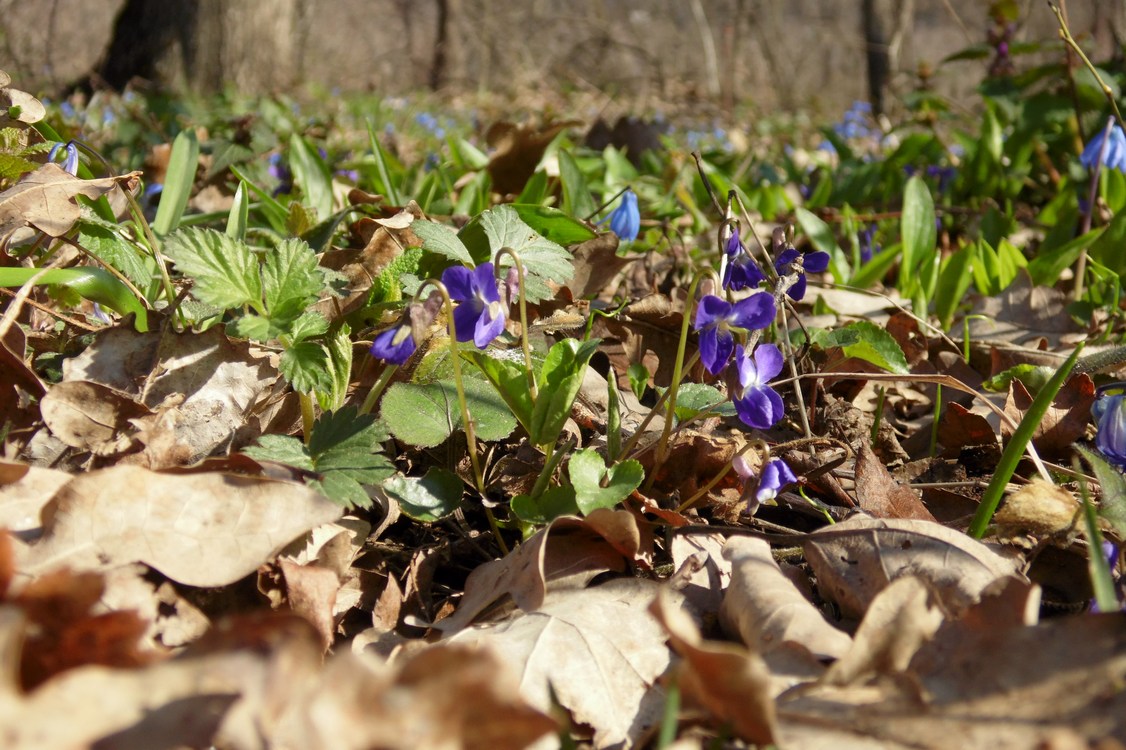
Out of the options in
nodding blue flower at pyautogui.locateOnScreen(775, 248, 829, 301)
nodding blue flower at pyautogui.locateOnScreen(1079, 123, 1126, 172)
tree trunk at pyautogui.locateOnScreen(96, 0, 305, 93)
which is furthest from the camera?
tree trunk at pyautogui.locateOnScreen(96, 0, 305, 93)

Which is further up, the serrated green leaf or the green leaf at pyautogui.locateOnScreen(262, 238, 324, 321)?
the green leaf at pyautogui.locateOnScreen(262, 238, 324, 321)

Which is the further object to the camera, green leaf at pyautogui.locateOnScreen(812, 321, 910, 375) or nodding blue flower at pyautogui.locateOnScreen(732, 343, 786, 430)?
green leaf at pyautogui.locateOnScreen(812, 321, 910, 375)

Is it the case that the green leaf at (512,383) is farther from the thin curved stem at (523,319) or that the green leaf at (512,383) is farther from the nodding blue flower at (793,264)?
the nodding blue flower at (793,264)

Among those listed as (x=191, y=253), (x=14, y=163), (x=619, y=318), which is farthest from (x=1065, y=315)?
(x=14, y=163)

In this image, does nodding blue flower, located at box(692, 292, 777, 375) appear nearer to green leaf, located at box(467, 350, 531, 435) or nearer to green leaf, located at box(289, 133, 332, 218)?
green leaf, located at box(467, 350, 531, 435)

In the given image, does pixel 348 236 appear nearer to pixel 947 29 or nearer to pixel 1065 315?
pixel 1065 315

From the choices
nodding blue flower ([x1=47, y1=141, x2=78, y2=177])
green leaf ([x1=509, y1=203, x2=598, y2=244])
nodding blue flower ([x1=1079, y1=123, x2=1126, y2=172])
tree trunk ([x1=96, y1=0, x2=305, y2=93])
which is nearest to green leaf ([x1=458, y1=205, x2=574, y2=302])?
green leaf ([x1=509, y1=203, x2=598, y2=244])
